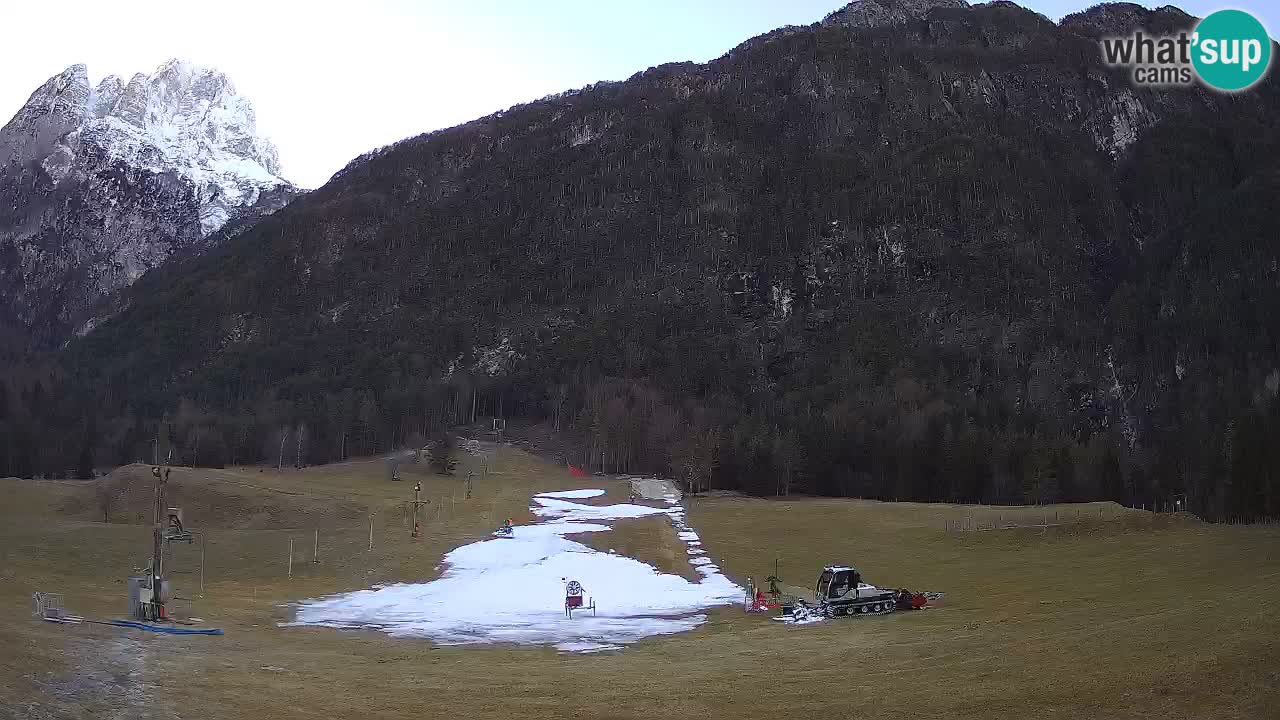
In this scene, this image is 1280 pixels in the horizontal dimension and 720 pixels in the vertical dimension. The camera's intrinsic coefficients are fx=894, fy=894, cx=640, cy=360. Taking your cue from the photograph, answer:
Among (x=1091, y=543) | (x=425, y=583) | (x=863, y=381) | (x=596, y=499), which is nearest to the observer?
(x=425, y=583)

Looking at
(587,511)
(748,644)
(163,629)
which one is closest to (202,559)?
(163,629)

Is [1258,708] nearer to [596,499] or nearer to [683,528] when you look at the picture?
[683,528]

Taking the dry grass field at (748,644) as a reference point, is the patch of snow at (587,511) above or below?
below

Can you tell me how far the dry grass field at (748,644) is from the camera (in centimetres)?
1748

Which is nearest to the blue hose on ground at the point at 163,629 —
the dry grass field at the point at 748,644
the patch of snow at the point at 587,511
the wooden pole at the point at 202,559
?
the dry grass field at the point at 748,644

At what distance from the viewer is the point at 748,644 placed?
27.7 meters

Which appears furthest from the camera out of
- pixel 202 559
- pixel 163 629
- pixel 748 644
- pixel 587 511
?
pixel 587 511

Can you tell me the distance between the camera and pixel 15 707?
15859mm

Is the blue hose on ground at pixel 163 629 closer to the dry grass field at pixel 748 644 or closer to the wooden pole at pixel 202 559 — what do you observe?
the dry grass field at pixel 748 644

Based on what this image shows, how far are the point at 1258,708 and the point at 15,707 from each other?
2148 centimetres

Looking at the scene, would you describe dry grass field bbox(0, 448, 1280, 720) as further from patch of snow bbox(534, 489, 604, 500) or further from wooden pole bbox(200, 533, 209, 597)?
patch of snow bbox(534, 489, 604, 500)

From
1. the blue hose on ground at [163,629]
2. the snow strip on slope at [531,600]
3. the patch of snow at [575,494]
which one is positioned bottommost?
the snow strip on slope at [531,600]

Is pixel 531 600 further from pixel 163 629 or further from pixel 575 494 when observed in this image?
pixel 575 494

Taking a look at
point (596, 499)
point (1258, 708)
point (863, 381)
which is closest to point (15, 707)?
point (1258, 708)
